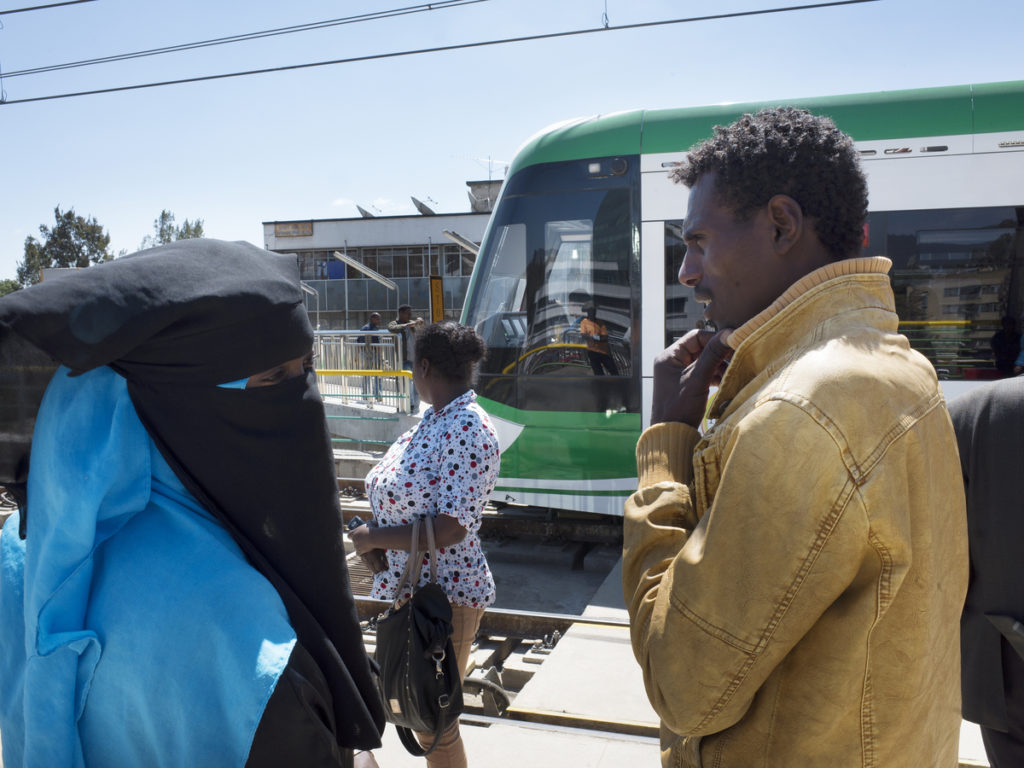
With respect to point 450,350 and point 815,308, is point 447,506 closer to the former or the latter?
point 450,350

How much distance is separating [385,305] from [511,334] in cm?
2788

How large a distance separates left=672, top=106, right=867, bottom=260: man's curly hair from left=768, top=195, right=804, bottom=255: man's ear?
0.02m

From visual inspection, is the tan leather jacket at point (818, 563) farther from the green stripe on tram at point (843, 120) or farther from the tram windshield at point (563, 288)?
the green stripe on tram at point (843, 120)

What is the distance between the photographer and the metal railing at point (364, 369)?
13.8 meters

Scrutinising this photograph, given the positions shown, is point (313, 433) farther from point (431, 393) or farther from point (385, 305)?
point (385, 305)

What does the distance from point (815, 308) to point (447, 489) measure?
1.85 m

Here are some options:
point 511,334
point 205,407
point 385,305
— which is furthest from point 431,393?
point 385,305

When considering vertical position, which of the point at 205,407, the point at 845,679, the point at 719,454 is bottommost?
the point at 845,679

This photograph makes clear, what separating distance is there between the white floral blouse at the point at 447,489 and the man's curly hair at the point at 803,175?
1744 millimetres

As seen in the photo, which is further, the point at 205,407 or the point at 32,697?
the point at 205,407

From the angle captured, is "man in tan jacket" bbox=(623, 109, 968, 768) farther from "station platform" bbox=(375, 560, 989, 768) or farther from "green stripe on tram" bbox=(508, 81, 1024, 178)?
"green stripe on tram" bbox=(508, 81, 1024, 178)

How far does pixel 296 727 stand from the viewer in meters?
1.20

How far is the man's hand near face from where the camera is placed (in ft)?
5.21

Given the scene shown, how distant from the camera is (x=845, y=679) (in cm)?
122
